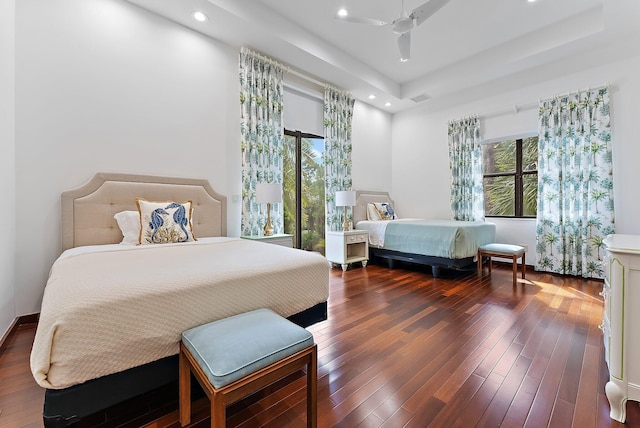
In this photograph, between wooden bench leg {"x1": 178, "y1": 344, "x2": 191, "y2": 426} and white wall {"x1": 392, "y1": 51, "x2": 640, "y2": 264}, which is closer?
wooden bench leg {"x1": 178, "y1": 344, "x2": 191, "y2": 426}

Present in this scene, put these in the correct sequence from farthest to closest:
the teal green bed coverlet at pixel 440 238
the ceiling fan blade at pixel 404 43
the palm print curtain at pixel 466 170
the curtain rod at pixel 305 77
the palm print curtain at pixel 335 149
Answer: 1. the palm print curtain at pixel 466 170
2. the palm print curtain at pixel 335 149
3. the curtain rod at pixel 305 77
4. the teal green bed coverlet at pixel 440 238
5. the ceiling fan blade at pixel 404 43

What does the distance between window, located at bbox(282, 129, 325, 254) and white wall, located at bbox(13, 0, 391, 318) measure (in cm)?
104

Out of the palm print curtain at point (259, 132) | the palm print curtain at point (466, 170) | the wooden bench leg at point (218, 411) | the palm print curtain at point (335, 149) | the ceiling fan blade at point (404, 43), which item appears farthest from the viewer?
the palm print curtain at point (466, 170)

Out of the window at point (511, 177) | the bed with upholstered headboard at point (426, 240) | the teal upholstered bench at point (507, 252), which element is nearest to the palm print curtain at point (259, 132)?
the bed with upholstered headboard at point (426, 240)

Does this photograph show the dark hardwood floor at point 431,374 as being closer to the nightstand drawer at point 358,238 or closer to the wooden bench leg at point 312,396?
the wooden bench leg at point 312,396

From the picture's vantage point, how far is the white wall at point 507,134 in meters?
3.54

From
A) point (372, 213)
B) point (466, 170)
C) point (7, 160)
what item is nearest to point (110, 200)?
point (7, 160)

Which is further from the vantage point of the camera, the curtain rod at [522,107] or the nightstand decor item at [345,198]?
the nightstand decor item at [345,198]

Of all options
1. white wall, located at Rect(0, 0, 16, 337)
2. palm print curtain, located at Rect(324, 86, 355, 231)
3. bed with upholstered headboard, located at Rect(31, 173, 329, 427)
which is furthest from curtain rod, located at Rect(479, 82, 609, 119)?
white wall, located at Rect(0, 0, 16, 337)

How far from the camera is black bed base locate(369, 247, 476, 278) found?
3.78 m

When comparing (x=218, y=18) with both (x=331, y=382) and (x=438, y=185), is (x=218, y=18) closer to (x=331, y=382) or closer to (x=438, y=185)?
(x=331, y=382)

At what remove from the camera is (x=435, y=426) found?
4.11 feet

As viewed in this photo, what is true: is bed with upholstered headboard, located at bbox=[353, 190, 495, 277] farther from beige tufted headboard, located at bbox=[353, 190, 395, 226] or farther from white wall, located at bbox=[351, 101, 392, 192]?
white wall, located at bbox=[351, 101, 392, 192]

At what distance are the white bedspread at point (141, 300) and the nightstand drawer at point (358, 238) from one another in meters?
2.54
